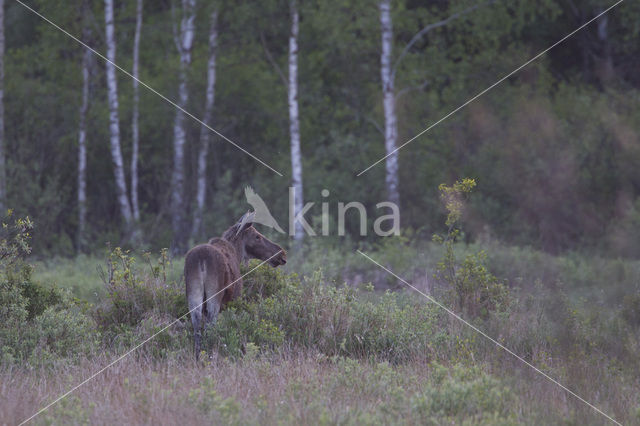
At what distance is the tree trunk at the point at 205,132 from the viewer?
21438 mm

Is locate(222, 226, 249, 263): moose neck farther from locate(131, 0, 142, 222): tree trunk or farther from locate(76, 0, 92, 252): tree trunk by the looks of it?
locate(131, 0, 142, 222): tree trunk

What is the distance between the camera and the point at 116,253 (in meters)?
8.86

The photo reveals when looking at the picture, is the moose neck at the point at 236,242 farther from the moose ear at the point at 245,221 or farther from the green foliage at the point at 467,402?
the green foliage at the point at 467,402

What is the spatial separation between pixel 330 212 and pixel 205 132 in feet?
15.3

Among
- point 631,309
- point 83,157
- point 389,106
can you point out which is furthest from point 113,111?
point 631,309

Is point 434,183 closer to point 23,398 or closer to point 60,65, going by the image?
point 60,65

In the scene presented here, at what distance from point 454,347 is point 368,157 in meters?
16.1

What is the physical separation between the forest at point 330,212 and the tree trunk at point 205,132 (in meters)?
0.07

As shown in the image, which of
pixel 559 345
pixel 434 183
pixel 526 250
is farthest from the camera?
pixel 434 183

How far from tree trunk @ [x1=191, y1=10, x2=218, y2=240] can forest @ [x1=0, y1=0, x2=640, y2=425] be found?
0.07 m

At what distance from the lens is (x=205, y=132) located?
74.4 ft

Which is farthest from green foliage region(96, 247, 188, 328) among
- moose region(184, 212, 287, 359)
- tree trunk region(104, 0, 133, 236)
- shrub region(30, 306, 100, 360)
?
tree trunk region(104, 0, 133, 236)

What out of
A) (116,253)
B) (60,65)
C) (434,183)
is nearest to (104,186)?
(60,65)

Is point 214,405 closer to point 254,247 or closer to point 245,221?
point 245,221
